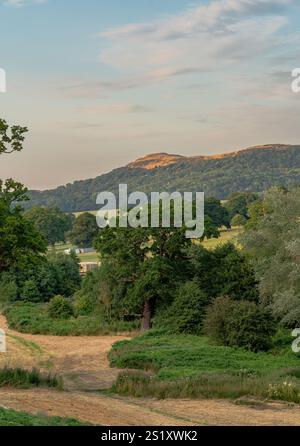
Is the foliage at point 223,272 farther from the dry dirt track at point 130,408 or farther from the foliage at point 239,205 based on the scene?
the foliage at point 239,205

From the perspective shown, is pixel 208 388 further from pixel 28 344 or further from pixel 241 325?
pixel 28 344

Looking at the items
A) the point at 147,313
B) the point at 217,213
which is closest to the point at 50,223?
the point at 217,213

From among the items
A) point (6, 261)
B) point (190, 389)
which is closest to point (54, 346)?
point (6, 261)

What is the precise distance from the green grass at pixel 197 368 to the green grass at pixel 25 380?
7.48ft

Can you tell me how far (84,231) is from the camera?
134125mm

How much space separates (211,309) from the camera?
36406 mm

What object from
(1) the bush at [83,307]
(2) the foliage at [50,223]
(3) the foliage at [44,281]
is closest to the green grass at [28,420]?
(1) the bush at [83,307]

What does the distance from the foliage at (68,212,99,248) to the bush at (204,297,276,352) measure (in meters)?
99.4

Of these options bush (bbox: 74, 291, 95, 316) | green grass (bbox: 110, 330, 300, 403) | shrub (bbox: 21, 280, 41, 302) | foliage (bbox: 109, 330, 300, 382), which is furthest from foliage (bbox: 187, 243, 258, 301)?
shrub (bbox: 21, 280, 41, 302)

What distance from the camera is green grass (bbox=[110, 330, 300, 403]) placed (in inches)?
875

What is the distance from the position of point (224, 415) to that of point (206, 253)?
86.4 feet

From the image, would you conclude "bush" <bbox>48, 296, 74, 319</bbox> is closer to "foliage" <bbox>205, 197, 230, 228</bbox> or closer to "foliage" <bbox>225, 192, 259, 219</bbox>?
"foliage" <bbox>205, 197, 230, 228</bbox>

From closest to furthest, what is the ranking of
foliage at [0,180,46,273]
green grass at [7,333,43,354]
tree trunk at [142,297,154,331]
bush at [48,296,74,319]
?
1. foliage at [0,180,46,273]
2. green grass at [7,333,43,354]
3. tree trunk at [142,297,154,331]
4. bush at [48,296,74,319]
